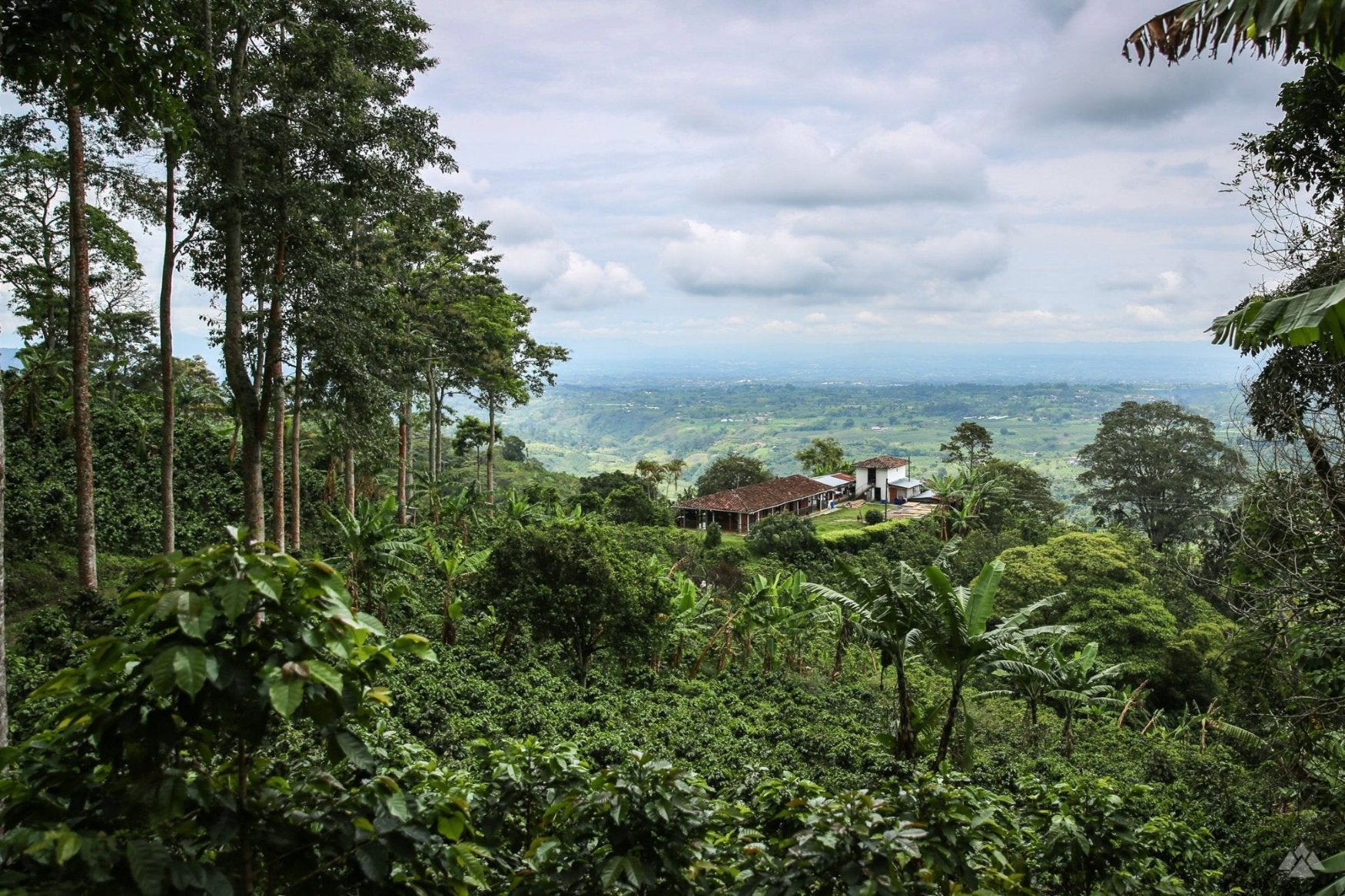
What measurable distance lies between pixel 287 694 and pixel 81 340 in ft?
34.1

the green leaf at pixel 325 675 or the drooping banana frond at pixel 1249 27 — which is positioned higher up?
the drooping banana frond at pixel 1249 27

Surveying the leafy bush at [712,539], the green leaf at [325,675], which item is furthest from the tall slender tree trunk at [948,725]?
the leafy bush at [712,539]

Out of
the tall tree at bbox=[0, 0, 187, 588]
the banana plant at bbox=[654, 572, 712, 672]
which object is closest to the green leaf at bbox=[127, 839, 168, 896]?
the tall tree at bbox=[0, 0, 187, 588]

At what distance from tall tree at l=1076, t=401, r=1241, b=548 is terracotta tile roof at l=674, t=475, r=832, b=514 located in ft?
47.7

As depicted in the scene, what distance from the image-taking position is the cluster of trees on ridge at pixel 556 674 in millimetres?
1979

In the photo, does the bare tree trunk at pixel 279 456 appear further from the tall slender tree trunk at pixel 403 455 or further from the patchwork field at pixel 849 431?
the patchwork field at pixel 849 431

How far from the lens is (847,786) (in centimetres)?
804

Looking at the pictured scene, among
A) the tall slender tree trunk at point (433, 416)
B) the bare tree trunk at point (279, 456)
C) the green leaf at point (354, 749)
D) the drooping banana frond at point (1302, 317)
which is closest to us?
the green leaf at point (354, 749)

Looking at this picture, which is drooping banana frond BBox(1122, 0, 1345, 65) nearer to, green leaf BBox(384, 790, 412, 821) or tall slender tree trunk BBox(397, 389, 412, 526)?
green leaf BBox(384, 790, 412, 821)

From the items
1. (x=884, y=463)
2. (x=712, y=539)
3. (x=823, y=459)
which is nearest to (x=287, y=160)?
(x=712, y=539)

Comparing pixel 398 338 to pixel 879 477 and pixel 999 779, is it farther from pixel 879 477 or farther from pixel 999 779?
pixel 879 477

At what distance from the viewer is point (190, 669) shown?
1.76 m

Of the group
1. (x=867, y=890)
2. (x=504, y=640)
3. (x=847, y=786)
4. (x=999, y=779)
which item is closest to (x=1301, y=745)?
(x=999, y=779)

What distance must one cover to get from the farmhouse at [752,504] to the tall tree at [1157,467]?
1440cm
